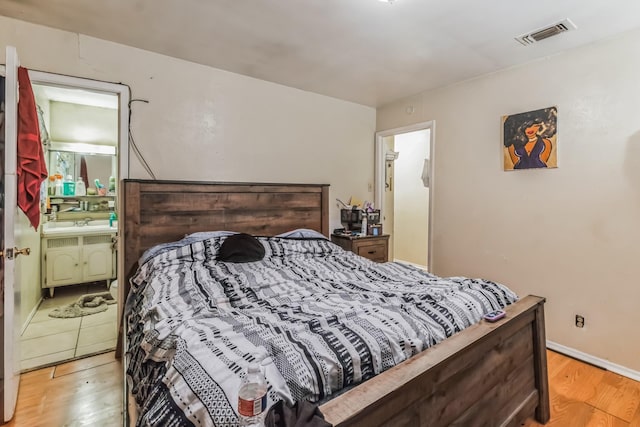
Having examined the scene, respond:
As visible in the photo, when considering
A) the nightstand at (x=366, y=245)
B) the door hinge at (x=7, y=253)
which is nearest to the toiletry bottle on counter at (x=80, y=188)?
the door hinge at (x=7, y=253)

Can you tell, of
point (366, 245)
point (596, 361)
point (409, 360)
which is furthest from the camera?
point (366, 245)

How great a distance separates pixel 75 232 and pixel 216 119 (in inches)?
91.6

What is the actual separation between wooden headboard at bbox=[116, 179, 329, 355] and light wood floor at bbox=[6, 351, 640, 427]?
318mm

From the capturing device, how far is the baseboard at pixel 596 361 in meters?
2.25

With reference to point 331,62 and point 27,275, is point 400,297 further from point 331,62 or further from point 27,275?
point 27,275

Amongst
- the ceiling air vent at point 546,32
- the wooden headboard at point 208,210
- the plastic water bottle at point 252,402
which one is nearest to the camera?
the plastic water bottle at point 252,402

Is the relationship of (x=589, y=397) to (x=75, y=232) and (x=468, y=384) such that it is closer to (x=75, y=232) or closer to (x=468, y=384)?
(x=468, y=384)

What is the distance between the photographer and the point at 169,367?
1015mm

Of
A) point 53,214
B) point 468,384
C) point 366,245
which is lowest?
point 468,384

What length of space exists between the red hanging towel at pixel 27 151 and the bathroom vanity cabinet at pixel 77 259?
7.32ft

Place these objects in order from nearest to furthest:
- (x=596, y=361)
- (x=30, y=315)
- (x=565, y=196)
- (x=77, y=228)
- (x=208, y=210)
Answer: (x=596, y=361)
(x=565, y=196)
(x=208, y=210)
(x=30, y=315)
(x=77, y=228)

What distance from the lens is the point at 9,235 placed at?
1.73m

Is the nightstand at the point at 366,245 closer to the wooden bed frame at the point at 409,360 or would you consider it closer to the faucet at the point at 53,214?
the wooden bed frame at the point at 409,360

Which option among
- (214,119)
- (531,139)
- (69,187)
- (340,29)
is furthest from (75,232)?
(531,139)
